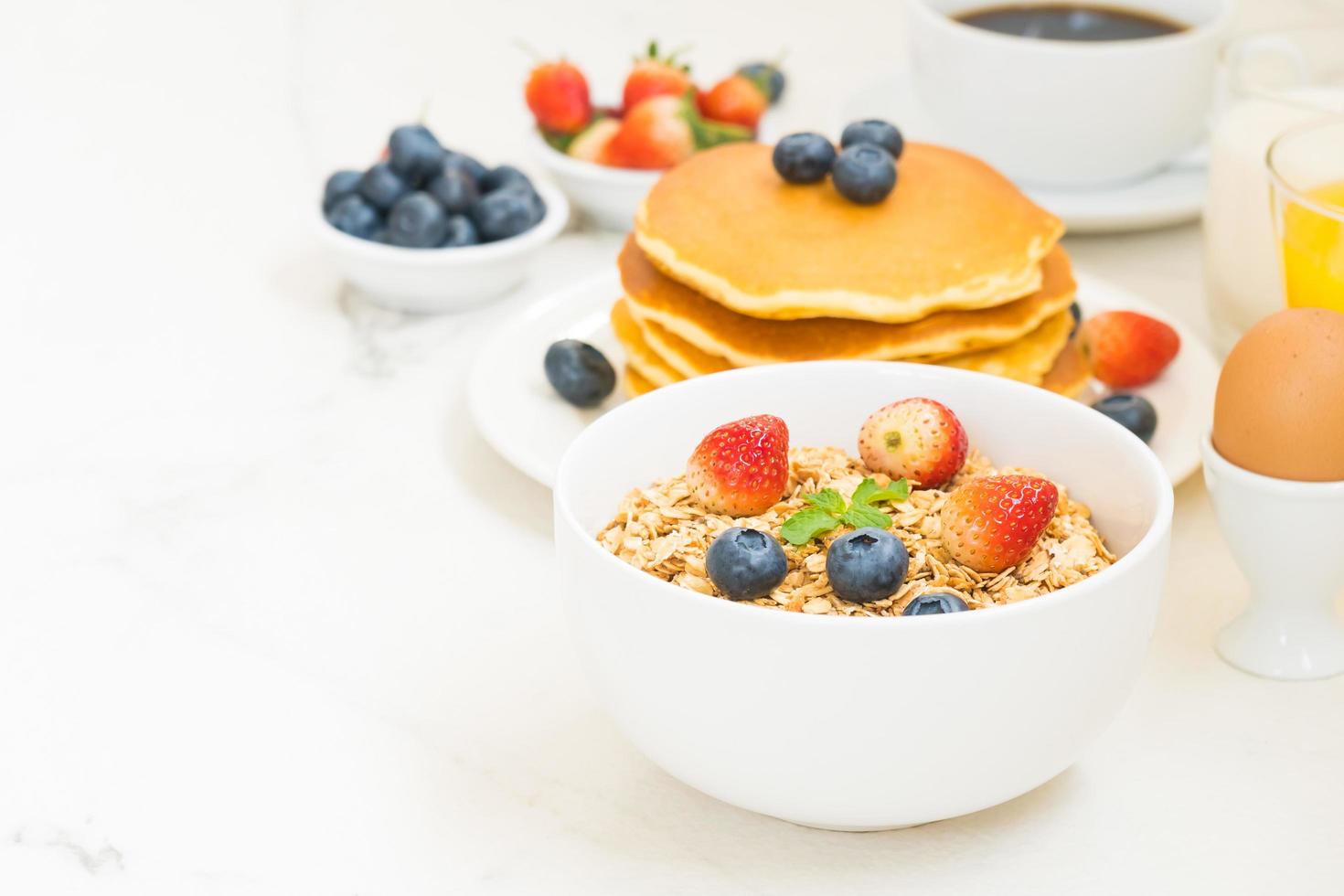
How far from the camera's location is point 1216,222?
1476 mm

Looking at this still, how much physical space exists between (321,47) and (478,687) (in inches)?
61.5

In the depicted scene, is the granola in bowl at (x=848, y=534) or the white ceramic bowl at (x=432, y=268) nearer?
the granola in bowl at (x=848, y=534)

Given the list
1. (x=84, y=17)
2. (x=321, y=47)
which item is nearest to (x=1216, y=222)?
(x=321, y=47)

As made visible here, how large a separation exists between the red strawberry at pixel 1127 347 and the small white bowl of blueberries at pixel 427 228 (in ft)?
1.96

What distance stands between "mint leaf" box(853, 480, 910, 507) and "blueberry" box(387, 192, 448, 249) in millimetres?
766

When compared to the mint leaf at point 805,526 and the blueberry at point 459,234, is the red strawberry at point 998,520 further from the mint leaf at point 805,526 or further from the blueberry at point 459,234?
the blueberry at point 459,234

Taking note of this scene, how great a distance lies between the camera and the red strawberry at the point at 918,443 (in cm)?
98

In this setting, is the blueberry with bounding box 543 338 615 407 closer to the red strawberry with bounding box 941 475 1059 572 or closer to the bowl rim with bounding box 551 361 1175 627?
the bowl rim with bounding box 551 361 1175 627

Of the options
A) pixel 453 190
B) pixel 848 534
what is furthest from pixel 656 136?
pixel 848 534

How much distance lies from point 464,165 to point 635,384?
0.47 meters

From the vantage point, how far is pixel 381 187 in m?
1.62

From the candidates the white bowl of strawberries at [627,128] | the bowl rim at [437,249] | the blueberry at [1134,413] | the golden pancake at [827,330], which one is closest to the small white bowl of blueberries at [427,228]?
the bowl rim at [437,249]

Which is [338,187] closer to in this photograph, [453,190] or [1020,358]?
[453,190]

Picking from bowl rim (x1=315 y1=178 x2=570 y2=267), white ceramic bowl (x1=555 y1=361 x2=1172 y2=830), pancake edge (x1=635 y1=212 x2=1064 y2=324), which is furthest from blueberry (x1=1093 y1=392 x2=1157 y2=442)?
bowl rim (x1=315 y1=178 x2=570 y2=267)
